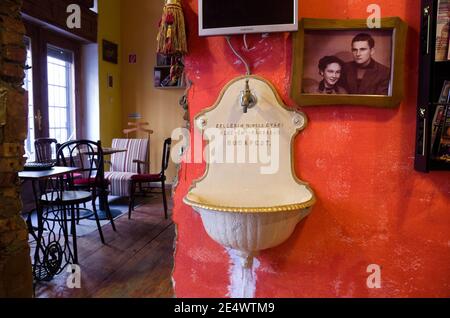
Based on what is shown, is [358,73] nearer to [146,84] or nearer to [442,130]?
[442,130]

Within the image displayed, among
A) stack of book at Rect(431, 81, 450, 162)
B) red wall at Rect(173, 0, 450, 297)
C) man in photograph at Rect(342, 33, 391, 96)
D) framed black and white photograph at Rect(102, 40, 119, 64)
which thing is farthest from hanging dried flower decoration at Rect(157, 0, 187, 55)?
framed black and white photograph at Rect(102, 40, 119, 64)

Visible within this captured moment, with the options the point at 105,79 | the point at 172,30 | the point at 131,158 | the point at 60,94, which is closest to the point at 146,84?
the point at 105,79

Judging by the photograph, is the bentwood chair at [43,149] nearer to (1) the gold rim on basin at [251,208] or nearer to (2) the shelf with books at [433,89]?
(1) the gold rim on basin at [251,208]

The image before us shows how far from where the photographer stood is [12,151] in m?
1.43

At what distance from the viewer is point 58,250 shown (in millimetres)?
2570

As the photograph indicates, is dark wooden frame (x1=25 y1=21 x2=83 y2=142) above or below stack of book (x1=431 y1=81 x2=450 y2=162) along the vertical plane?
above

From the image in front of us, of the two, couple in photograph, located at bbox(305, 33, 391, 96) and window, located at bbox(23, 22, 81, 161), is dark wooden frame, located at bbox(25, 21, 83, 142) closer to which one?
window, located at bbox(23, 22, 81, 161)

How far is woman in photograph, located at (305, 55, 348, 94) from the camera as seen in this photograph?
170 cm

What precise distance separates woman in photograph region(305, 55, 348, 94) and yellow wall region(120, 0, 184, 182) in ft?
12.9

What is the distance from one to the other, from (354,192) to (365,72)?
57 cm

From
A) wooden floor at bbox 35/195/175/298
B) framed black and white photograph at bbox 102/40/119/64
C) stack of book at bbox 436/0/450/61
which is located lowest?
wooden floor at bbox 35/195/175/298
